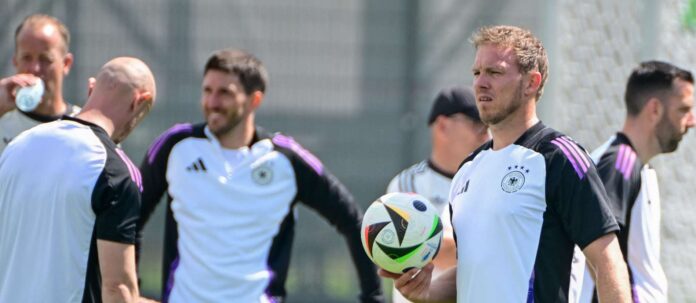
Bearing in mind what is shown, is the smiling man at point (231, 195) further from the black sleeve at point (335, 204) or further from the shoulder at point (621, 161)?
the shoulder at point (621, 161)

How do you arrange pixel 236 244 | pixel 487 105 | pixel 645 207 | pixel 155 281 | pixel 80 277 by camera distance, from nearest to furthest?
pixel 487 105, pixel 80 277, pixel 645 207, pixel 236 244, pixel 155 281

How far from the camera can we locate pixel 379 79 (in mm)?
9922

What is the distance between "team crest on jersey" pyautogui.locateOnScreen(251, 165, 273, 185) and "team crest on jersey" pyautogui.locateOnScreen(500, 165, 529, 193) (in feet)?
7.91

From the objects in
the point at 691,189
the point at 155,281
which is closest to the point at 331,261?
the point at 155,281

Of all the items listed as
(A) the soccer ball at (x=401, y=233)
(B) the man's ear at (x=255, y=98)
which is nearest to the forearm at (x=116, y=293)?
(A) the soccer ball at (x=401, y=233)

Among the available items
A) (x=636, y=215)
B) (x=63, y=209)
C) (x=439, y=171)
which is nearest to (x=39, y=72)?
(x=63, y=209)

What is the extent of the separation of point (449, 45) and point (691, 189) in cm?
220

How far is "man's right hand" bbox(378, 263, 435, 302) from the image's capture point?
5.19 metres

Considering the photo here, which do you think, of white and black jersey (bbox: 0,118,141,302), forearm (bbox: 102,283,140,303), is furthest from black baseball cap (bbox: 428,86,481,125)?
forearm (bbox: 102,283,140,303)

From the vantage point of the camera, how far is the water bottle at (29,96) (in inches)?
256

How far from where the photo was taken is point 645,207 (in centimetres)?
655

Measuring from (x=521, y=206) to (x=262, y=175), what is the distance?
8.31 feet

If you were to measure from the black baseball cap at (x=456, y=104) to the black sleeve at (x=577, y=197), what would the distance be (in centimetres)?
252

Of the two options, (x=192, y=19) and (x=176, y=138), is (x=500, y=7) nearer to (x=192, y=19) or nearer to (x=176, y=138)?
(x=192, y=19)
